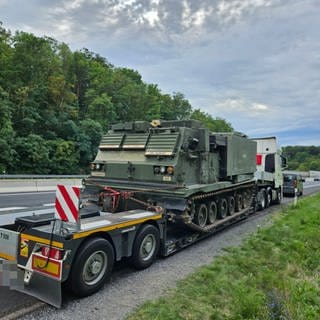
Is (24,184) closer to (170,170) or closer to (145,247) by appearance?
(170,170)

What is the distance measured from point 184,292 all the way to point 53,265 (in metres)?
1.83

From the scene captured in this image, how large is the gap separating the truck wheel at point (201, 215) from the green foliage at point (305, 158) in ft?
245

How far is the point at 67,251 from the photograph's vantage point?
408 centimetres

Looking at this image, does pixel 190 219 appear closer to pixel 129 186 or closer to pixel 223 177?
pixel 129 186

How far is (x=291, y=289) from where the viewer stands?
4.54 meters

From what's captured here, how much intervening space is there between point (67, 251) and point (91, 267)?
1.87 feet

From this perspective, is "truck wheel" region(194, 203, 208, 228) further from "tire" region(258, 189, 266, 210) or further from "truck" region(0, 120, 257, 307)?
"tire" region(258, 189, 266, 210)

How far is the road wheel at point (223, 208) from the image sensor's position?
8906mm

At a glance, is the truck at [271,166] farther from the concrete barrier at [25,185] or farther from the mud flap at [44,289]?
the concrete barrier at [25,185]

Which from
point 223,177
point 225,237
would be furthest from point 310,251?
point 223,177

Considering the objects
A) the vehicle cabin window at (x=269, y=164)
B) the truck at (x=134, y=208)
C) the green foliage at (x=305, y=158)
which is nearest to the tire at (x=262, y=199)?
the vehicle cabin window at (x=269, y=164)

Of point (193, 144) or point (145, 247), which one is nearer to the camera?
point (145, 247)

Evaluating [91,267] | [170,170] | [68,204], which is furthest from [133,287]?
[170,170]

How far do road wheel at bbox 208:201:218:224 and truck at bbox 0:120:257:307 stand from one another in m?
0.03
